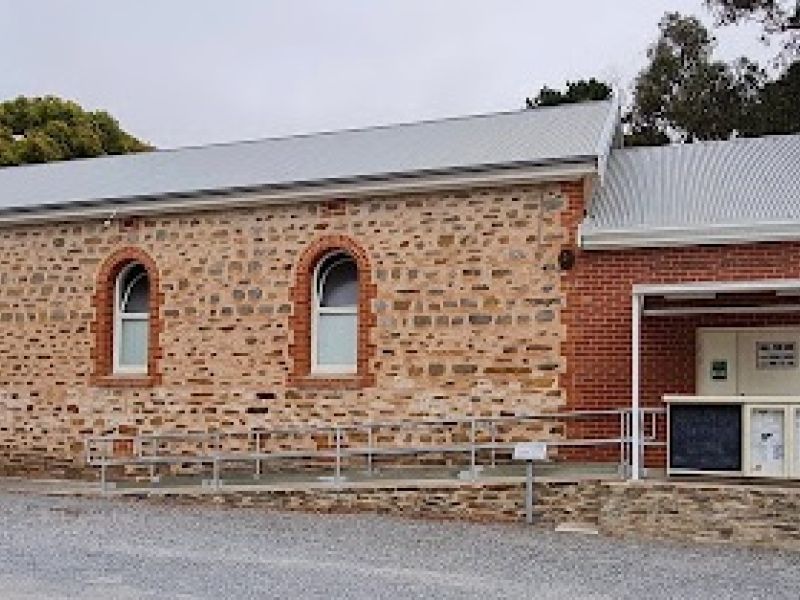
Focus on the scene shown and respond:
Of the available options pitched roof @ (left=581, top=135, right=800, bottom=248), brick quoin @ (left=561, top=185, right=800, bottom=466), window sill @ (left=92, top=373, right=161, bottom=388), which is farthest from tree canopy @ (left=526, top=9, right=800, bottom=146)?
window sill @ (left=92, top=373, right=161, bottom=388)

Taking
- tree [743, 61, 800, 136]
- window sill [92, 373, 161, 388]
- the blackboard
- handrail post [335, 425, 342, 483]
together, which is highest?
tree [743, 61, 800, 136]

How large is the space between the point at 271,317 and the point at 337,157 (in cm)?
282

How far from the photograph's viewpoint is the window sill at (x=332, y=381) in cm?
1579

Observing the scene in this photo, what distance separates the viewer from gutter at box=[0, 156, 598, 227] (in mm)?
14773

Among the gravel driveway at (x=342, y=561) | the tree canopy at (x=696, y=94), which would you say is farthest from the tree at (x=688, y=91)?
the gravel driveway at (x=342, y=561)

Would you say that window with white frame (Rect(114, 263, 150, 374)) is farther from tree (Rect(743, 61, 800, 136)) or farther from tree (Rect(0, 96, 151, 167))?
tree (Rect(0, 96, 151, 167))

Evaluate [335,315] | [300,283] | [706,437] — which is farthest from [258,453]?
[706,437]

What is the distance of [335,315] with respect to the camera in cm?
1645

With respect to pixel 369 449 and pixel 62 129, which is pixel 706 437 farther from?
pixel 62 129

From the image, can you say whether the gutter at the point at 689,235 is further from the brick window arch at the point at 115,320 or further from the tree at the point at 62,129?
the tree at the point at 62,129

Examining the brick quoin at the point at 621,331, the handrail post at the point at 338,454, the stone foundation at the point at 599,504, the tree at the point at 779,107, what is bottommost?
the stone foundation at the point at 599,504

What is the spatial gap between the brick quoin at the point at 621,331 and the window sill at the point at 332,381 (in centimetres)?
283

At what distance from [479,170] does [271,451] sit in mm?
4958

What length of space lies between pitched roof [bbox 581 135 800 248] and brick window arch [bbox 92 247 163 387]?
676 centimetres
